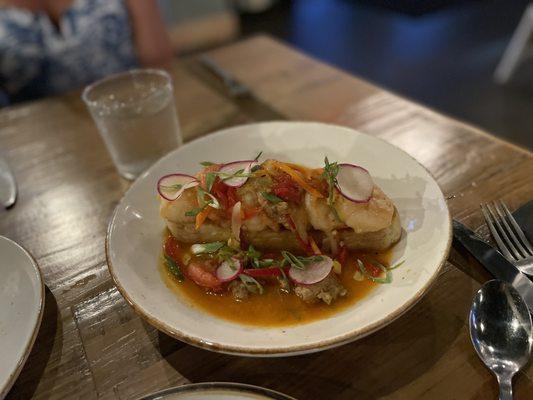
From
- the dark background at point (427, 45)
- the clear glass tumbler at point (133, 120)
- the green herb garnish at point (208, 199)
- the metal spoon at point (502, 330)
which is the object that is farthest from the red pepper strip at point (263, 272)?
the dark background at point (427, 45)

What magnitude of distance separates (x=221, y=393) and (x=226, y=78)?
2.03 metres

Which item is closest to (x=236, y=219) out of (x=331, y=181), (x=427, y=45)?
(x=331, y=181)

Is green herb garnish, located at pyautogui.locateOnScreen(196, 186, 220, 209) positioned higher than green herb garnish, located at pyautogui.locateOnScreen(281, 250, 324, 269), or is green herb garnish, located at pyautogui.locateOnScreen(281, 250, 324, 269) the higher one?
green herb garnish, located at pyautogui.locateOnScreen(196, 186, 220, 209)

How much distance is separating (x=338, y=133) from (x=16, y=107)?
80.0 inches

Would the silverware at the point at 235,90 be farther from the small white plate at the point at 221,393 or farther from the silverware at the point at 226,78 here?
the small white plate at the point at 221,393

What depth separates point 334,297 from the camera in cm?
123

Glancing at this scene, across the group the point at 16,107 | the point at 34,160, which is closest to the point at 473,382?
the point at 34,160

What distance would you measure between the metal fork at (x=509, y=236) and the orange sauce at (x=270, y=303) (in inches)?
14.6

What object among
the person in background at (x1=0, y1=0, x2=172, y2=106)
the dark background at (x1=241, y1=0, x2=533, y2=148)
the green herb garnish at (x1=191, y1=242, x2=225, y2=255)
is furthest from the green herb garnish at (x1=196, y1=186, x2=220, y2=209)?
the dark background at (x1=241, y1=0, x2=533, y2=148)

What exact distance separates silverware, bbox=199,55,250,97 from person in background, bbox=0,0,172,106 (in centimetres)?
100

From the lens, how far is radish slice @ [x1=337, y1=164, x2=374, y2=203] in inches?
50.1

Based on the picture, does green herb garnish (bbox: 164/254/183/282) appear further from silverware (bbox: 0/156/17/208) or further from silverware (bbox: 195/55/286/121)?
silverware (bbox: 195/55/286/121)

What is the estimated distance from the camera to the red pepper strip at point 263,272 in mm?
1312

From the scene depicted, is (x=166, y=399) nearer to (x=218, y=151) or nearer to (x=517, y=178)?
(x=218, y=151)
